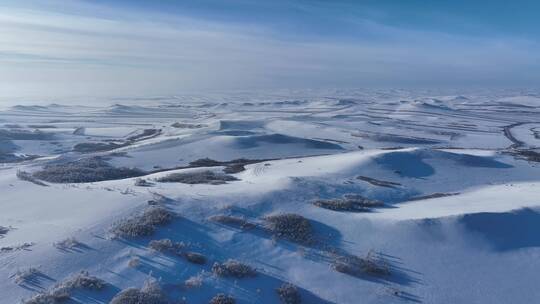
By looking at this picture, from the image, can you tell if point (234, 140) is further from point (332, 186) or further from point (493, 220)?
point (493, 220)

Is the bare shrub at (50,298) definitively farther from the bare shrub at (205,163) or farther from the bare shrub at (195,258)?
the bare shrub at (205,163)

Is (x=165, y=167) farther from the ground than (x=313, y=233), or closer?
closer

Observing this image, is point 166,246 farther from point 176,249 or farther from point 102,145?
point 102,145

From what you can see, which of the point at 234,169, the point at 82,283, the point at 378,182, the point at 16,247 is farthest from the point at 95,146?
the point at 82,283

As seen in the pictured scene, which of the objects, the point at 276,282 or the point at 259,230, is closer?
the point at 276,282

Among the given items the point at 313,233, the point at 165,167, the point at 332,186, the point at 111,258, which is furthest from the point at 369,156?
the point at 111,258

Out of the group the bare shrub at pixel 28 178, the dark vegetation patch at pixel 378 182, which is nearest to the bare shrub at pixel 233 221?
the dark vegetation patch at pixel 378 182
